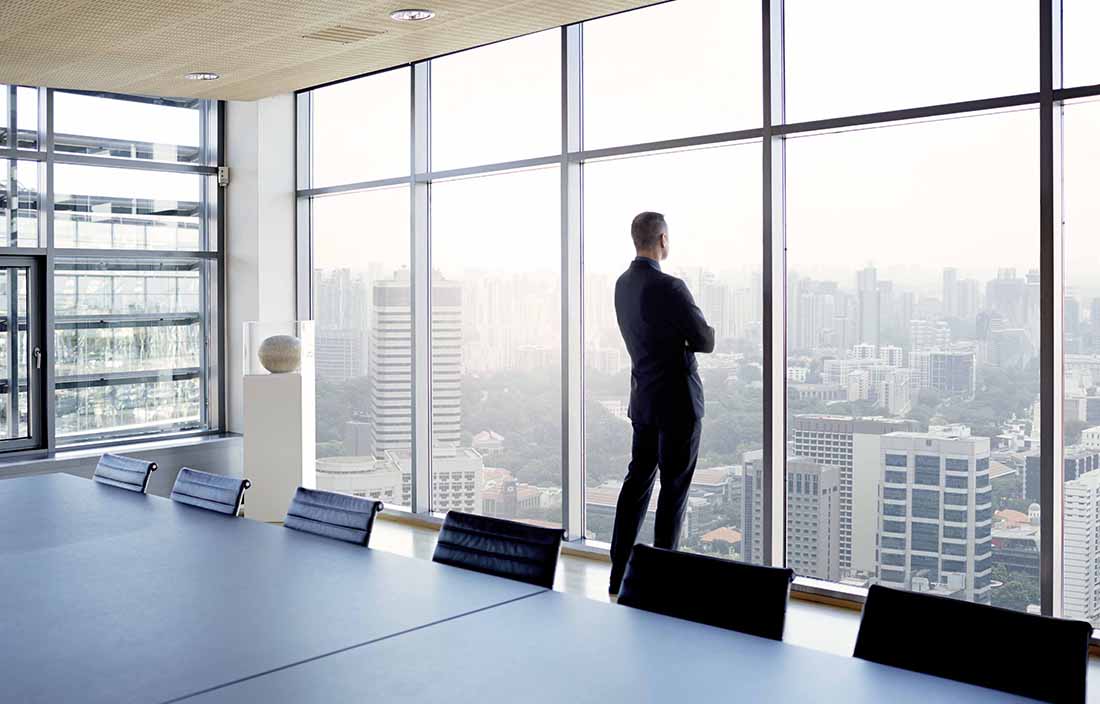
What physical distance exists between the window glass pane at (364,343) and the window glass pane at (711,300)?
5.88 feet

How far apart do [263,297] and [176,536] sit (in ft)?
15.5

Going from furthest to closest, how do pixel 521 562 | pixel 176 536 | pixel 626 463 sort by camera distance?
pixel 626 463 < pixel 176 536 < pixel 521 562

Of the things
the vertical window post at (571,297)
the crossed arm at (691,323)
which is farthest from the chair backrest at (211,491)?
the vertical window post at (571,297)

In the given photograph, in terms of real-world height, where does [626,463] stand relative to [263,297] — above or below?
below

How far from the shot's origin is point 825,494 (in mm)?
5062

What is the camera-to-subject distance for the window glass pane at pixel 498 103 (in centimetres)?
621

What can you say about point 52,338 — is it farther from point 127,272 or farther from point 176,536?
point 176,536

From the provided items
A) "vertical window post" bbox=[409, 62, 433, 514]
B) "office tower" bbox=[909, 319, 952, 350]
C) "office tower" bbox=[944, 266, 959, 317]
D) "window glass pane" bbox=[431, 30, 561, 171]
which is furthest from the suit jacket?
"vertical window post" bbox=[409, 62, 433, 514]

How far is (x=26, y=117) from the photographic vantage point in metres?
7.07

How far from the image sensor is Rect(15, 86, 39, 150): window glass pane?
7.02m

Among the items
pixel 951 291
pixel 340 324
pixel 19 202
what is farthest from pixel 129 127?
pixel 951 291

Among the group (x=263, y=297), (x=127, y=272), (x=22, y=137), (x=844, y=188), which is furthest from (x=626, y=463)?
(x=22, y=137)

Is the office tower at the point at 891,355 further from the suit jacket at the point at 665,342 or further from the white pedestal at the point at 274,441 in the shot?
the white pedestal at the point at 274,441

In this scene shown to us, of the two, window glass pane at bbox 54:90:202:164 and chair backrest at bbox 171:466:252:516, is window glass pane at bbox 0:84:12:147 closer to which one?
window glass pane at bbox 54:90:202:164
